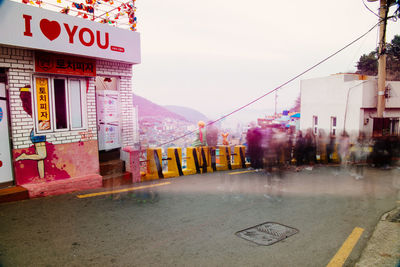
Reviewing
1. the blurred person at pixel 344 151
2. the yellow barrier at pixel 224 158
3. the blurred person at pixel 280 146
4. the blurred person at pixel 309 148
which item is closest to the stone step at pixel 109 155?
the yellow barrier at pixel 224 158

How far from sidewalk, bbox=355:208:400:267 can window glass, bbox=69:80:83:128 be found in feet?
22.7

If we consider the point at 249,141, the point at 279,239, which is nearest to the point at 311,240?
the point at 279,239

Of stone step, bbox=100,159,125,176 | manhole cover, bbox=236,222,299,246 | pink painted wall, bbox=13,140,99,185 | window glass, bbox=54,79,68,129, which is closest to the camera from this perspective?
manhole cover, bbox=236,222,299,246

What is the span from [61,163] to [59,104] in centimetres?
153

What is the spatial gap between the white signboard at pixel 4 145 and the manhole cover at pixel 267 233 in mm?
5378

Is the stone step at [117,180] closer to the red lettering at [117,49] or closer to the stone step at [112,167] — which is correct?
the stone step at [112,167]

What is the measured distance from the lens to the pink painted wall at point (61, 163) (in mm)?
6371

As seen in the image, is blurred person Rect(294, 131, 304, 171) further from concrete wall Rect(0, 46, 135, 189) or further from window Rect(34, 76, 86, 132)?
window Rect(34, 76, 86, 132)

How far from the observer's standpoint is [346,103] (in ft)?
60.7

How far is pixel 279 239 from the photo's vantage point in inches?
176

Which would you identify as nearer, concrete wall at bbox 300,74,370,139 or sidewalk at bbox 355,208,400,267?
sidewalk at bbox 355,208,400,267

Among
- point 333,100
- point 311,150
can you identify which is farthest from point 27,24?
point 333,100

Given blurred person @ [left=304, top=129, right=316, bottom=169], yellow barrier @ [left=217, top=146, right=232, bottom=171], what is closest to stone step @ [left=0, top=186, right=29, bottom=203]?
yellow barrier @ [left=217, top=146, right=232, bottom=171]

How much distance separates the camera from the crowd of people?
955 centimetres
